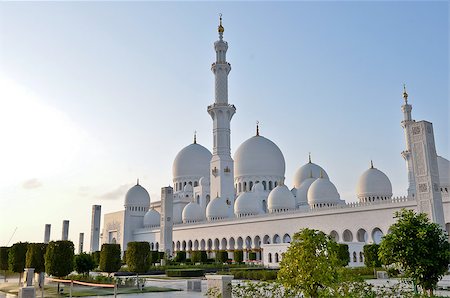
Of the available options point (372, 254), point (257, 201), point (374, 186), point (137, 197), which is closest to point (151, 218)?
point (137, 197)

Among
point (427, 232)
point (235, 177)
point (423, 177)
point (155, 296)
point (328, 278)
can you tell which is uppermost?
point (235, 177)

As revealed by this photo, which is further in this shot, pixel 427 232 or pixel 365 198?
pixel 365 198

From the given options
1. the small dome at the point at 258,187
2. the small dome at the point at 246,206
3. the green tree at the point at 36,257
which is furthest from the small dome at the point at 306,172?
the green tree at the point at 36,257

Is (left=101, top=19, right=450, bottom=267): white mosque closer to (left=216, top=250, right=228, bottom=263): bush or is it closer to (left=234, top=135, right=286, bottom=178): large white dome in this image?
(left=234, top=135, right=286, bottom=178): large white dome

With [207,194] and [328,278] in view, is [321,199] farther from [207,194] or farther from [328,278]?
[328,278]

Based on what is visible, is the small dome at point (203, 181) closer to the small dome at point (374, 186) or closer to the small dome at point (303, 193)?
the small dome at point (303, 193)

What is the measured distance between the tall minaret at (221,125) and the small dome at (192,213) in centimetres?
449

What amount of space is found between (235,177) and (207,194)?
3724 mm

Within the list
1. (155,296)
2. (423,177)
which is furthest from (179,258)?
(155,296)

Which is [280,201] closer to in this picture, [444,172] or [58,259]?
[444,172]

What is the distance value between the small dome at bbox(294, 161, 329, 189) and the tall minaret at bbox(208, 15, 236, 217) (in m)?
8.66

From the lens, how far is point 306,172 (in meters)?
46.0

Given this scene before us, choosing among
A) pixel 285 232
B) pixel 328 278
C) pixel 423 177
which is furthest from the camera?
pixel 285 232

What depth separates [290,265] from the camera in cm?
693
